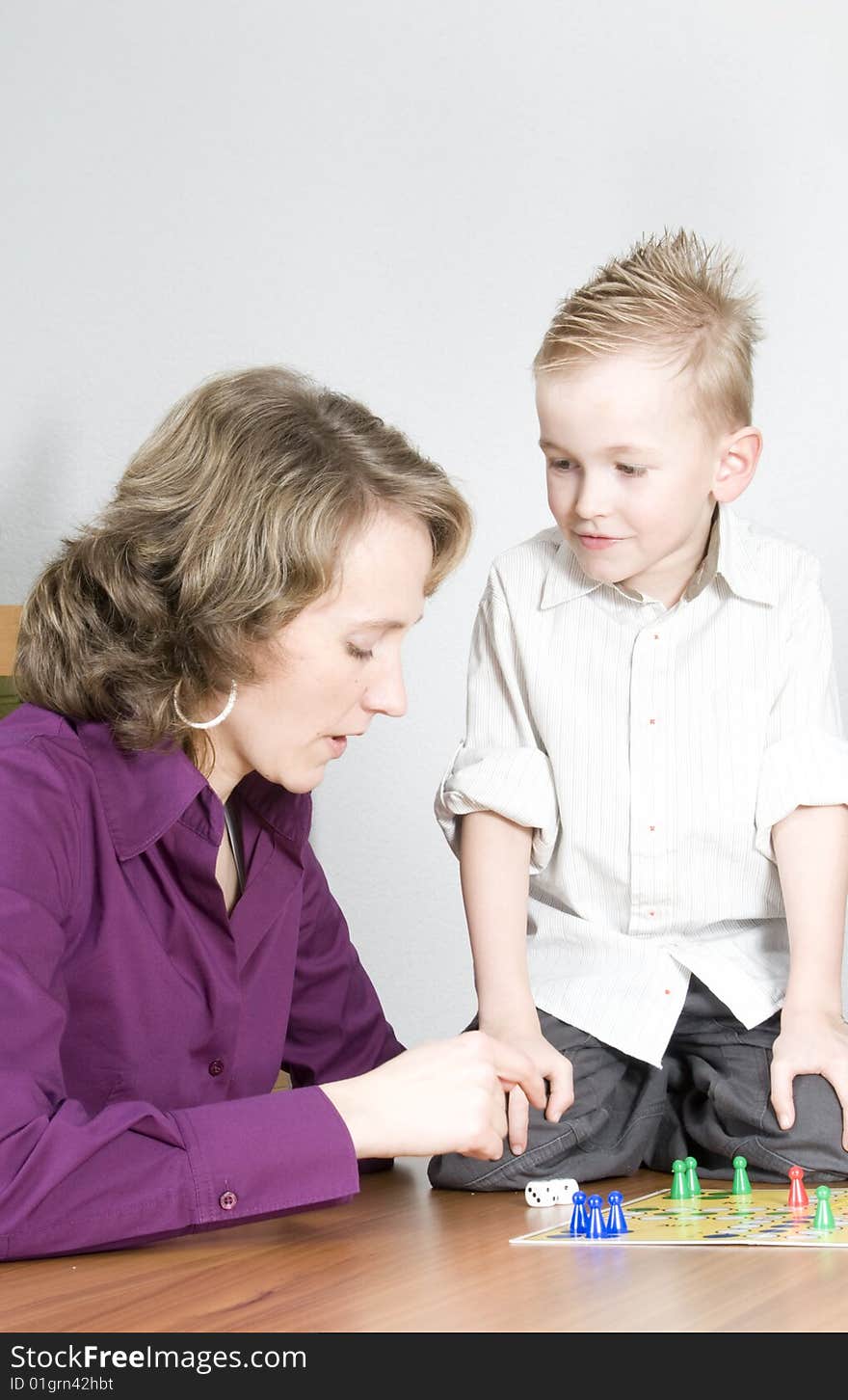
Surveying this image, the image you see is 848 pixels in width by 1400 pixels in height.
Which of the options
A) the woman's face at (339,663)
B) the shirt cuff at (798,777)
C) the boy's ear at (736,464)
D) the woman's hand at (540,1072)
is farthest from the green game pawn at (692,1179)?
the boy's ear at (736,464)

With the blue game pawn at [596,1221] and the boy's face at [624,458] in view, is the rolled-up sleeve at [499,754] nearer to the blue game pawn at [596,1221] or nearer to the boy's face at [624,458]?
the boy's face at [624,458]

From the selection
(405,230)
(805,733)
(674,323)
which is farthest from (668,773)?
(405,230)

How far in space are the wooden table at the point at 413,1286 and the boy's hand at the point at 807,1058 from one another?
0.27 metres

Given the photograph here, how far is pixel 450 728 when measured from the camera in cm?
218

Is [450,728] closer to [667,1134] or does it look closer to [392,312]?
[392,312]

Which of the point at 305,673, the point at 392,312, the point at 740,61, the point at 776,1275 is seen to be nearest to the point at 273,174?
the point at 392,312

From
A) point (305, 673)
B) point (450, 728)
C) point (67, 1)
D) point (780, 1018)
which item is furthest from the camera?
point (67, 1)

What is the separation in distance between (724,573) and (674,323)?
0.71 feet

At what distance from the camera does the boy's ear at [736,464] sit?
4.63 ft

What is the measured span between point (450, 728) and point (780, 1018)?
0.87 m

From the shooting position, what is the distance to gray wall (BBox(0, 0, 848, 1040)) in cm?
201

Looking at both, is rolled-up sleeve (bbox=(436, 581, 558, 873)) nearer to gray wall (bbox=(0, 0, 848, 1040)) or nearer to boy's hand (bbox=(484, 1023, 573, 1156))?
boy's hand (bbox=(484, 1023, 573, 1156))

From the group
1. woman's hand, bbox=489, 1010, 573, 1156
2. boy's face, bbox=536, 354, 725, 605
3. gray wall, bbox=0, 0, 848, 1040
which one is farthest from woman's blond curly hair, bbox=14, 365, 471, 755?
gray wall, bbox=0, 0, 848, 1040

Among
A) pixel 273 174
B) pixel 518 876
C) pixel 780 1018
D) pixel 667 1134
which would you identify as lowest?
pixel 667 1134
